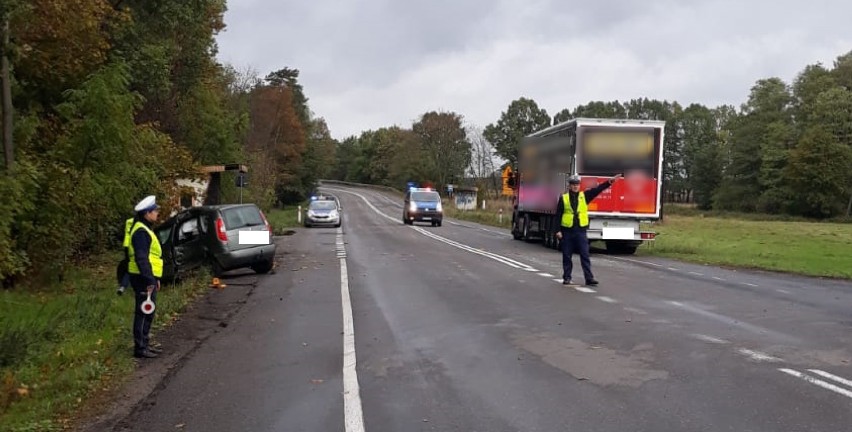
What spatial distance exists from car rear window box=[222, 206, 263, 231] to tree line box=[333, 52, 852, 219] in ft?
150

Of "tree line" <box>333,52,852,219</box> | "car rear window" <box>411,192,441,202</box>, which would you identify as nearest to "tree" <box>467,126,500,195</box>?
"tree line" <box>333,52,852,219</box>

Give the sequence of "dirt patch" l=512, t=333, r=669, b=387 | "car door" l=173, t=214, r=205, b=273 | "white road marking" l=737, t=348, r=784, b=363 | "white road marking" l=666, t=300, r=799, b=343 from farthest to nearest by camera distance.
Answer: "car door" l=173, t=214, r=205, b=273 < "white road marking" l=666, t=300, r=799, b=343 < "white road marking" l=737, t=348, r=784, b=363 < "dirt patch" l=512, t=333, r=669, b=387

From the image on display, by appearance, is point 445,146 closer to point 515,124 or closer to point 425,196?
point 515,124

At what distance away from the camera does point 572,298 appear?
11.5 meters

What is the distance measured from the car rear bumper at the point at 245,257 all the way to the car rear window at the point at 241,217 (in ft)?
1.63

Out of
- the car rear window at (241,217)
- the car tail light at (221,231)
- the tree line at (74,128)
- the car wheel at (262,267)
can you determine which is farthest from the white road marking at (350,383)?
the car wheel at (262,267)

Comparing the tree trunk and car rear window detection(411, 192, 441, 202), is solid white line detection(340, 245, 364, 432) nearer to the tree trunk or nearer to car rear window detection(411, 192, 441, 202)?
the tree trunk

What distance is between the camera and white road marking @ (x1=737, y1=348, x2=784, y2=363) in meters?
7.02

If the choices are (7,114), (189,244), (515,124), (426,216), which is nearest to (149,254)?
(7,114)

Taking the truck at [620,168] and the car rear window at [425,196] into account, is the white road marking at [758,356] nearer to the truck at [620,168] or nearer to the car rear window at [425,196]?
the truck at [620,168]

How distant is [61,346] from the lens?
27.4ft

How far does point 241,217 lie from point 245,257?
2.78ft

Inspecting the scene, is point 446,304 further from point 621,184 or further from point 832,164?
point 832,164

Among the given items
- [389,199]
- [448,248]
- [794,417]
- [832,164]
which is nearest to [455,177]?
[389,199]
